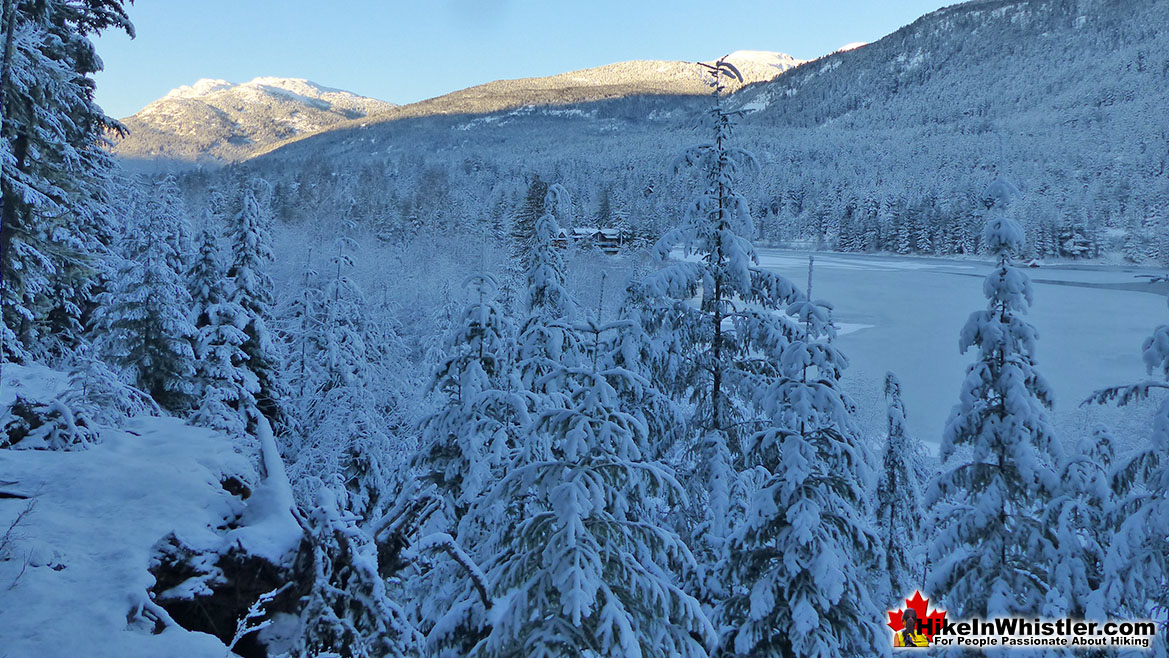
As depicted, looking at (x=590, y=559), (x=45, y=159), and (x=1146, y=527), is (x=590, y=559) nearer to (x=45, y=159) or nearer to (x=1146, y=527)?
(x=1146, y=527)

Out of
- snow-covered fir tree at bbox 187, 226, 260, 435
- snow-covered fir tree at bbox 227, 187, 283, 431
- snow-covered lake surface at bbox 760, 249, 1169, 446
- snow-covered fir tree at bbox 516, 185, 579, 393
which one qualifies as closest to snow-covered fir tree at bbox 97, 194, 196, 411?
snow-covered fir tree at bbox 187, 226, 260, 435

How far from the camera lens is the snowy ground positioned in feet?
11.4

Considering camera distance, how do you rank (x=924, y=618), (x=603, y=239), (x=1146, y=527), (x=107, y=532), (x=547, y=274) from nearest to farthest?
(x=107, y=532), (x=1146, y=527), (x=924, y=618), (x=547, y=274), (x=603, y=239)

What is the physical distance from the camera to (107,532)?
454cm

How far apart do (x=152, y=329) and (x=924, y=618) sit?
1717 cm

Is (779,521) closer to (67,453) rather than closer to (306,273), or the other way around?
(67,453)

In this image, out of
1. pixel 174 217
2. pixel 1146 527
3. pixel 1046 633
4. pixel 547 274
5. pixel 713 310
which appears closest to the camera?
pixel 1146 527

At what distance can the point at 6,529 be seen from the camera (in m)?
4.36

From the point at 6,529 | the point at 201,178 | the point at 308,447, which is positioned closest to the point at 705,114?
the point at 6,529

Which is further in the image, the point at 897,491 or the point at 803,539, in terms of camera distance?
the point at 897,491

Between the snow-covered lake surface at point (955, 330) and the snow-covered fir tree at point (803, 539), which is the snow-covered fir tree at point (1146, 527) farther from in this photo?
the snow-covered lake surface at point (955, 330)

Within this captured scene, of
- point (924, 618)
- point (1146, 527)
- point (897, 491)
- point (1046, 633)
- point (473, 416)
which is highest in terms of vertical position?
point (473, 416)

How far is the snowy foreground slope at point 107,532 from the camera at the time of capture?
349cm

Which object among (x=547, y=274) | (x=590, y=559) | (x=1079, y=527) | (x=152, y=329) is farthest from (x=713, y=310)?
(x=152, y=329)
